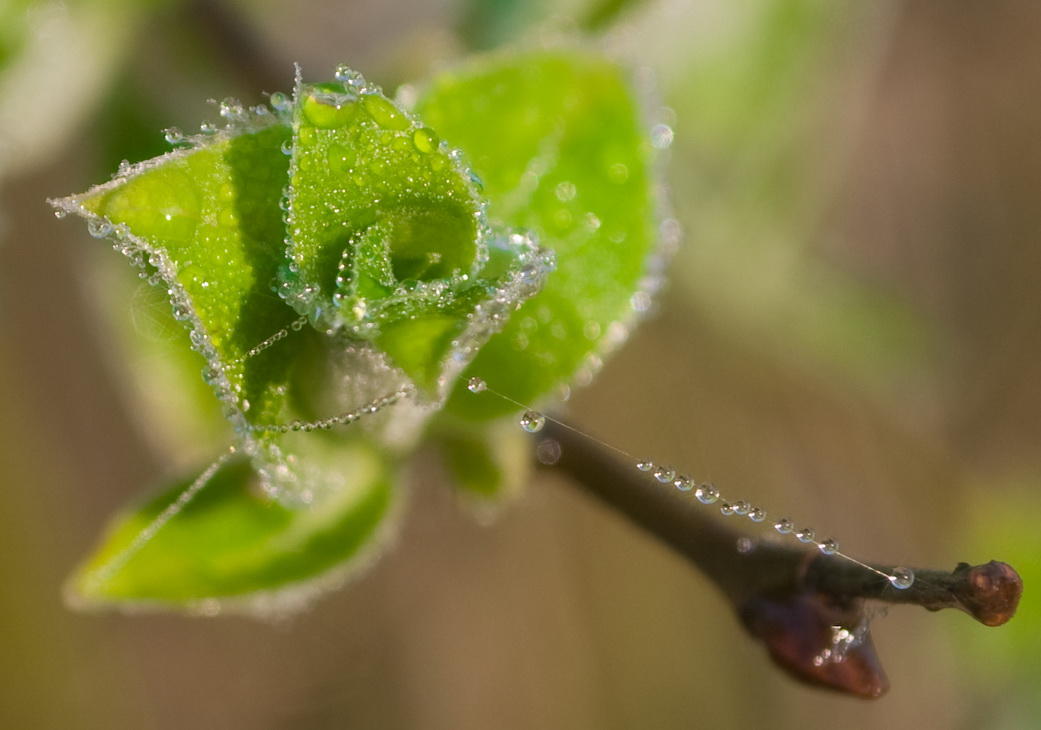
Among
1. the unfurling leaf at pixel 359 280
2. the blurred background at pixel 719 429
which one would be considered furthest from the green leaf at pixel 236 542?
the blurred background at pixel 719 429

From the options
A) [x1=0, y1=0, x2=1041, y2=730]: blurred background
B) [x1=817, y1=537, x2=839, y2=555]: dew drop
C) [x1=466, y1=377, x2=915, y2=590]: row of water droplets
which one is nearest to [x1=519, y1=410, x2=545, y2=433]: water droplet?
[x1=466, y1=377, x2=915, y2=590]: row of water droplets

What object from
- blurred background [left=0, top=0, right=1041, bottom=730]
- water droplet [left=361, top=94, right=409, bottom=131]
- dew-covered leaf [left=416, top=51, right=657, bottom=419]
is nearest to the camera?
water droplet [left=361, top=94, right=409, bottom=131]

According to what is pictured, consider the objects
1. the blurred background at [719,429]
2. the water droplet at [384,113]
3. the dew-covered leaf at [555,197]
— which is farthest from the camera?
the blurred background at [719,429]

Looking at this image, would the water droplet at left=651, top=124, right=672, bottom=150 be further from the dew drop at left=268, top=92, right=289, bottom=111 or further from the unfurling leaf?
the dew drop at left=268, top=92, right=289, bottom=111

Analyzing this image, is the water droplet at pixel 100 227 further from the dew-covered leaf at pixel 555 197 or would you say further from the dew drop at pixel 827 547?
the dew drop at pixel 827 547

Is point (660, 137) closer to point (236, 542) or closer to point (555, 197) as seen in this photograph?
point (555, 197)

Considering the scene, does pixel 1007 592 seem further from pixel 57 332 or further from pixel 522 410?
pixel 57 332

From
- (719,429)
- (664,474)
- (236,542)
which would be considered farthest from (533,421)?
(719,429)
